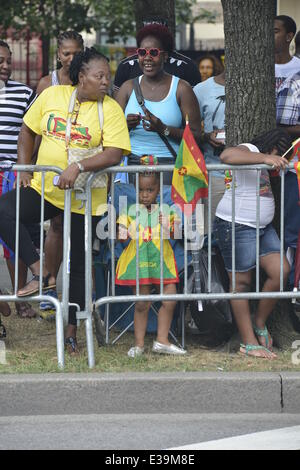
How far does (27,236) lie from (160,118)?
142cm

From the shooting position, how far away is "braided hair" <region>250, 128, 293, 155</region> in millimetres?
7094

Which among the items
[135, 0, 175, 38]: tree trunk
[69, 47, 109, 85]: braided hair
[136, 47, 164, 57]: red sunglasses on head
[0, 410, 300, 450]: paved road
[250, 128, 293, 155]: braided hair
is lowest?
[0, 410, 300, 450]: paved road

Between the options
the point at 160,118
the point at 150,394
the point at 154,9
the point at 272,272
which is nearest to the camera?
the point at 150,394

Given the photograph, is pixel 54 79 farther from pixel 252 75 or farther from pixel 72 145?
pixel 252 75

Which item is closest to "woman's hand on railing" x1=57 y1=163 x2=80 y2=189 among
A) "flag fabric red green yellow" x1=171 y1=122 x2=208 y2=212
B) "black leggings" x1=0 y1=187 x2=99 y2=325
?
"black leggings" x1=0 y1=187 x2=99 y2=325

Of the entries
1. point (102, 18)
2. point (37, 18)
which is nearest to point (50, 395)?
point (37, 18)

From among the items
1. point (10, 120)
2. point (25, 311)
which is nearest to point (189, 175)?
point (10, 120)

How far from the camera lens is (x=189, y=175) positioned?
22.8 ft

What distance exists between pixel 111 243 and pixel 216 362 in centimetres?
103

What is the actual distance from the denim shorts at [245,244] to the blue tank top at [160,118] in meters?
0.95

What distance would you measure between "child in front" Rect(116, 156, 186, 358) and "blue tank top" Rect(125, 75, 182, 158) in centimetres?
76

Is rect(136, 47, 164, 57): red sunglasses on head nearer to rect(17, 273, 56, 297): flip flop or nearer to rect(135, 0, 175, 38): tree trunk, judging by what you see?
rect(17, 273, 56, 297): flip flop

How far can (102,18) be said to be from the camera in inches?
822
